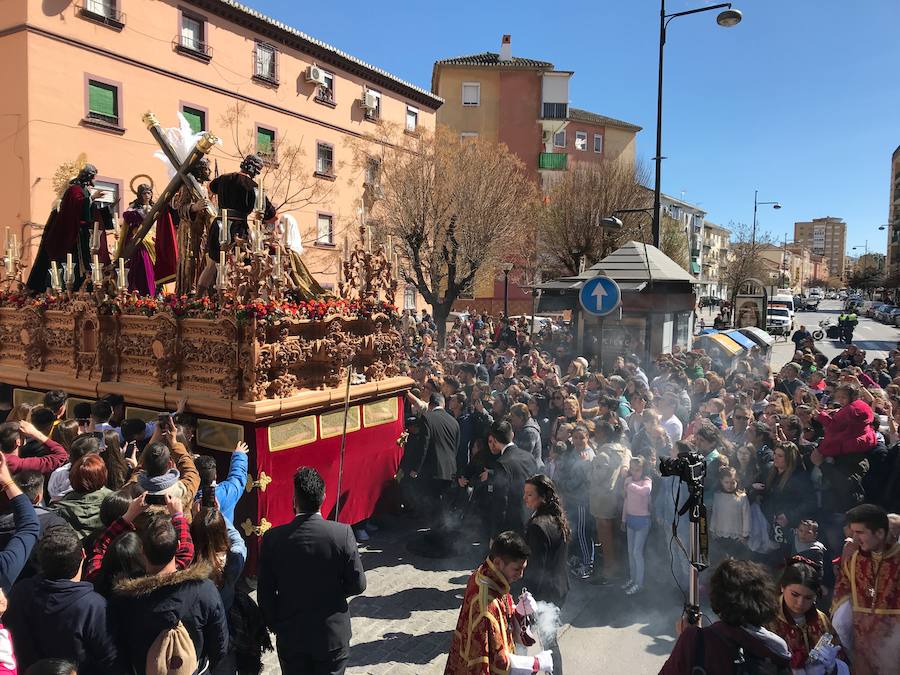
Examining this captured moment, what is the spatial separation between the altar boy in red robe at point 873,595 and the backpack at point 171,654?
3.89 metres

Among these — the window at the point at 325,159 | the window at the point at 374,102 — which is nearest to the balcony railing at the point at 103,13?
the window at the point at 325,159

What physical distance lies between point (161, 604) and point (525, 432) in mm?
4474

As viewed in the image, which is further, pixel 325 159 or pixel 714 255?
pixel 714 255

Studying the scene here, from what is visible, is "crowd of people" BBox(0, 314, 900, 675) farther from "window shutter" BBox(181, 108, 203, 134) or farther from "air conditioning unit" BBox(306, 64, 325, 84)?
"air conditioning unit" BBox(306, 64, 325, 84)

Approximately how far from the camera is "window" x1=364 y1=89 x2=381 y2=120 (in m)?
28.3

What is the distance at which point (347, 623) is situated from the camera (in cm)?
391

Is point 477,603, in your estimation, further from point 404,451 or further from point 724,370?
point 724,370

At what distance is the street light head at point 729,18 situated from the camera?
13.5 meters

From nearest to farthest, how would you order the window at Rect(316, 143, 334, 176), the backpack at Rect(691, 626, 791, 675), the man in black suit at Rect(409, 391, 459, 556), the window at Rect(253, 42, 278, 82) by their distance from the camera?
1. the backpack at Rect(691, 626, 791, 675)
2. the man in black suit at Rect(409, 391, 459, 556)
3. the window at Rect(253, 42, 278, 82)
4. the window at Rect(316, 143, 334, 176)

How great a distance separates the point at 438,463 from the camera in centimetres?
744

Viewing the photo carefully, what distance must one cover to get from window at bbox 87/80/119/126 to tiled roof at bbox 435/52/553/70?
86.6 ft

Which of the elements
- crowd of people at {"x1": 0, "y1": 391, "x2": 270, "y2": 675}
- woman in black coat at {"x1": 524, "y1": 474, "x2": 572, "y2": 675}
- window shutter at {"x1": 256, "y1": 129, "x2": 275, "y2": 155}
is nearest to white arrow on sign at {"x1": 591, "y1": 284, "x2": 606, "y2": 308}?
woman in black coat at {"x1": 524, "y1": 474, "x2": 572, "y2": 675}

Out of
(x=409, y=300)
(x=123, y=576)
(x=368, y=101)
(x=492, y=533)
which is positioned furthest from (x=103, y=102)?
(x=123, y=576)

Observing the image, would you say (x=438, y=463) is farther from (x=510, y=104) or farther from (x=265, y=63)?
(x=510, y=104)
